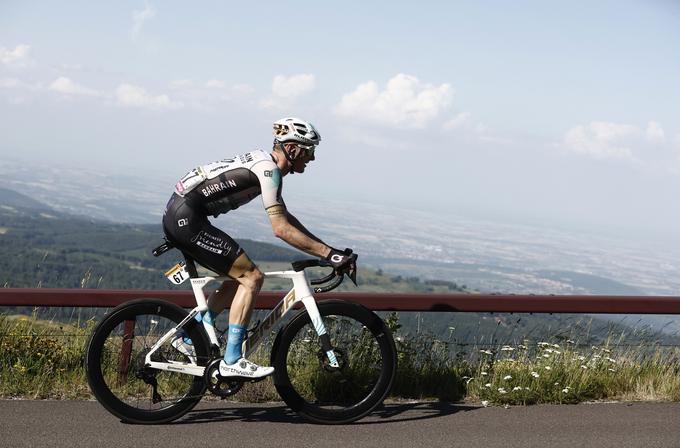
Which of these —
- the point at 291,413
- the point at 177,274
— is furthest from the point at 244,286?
the point at 291,413

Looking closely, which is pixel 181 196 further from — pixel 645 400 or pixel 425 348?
pixel 645 400

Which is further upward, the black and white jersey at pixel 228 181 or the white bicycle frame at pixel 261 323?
the black and white jersey at pixel 228 181

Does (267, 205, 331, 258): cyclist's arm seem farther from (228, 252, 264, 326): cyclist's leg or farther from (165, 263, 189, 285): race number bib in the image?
(165, 263, 189, 285): race number bib

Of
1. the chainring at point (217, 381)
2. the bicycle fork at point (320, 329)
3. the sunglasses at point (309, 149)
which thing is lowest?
the chainring at point (217, 381)

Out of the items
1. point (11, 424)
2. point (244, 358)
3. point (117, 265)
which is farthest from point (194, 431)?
point (117, 265)

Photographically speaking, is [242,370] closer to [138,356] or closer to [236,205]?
[138,356]

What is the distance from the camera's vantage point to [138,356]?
546 cm

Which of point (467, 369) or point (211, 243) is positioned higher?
point (211, 243)

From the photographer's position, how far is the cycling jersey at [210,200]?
5180 millimetres

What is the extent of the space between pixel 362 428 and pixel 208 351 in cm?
125

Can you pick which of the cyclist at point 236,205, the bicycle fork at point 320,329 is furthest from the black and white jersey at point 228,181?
the bicycle fork at point 320,329

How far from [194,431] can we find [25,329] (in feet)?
7.66

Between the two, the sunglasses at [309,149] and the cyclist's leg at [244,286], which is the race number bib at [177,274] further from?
the sunglasses at [309,149]

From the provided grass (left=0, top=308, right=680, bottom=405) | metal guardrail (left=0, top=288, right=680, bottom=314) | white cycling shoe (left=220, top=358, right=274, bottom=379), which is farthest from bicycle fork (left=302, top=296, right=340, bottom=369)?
metal guardrail (left=0, top=288, right=680, bottom=314)
